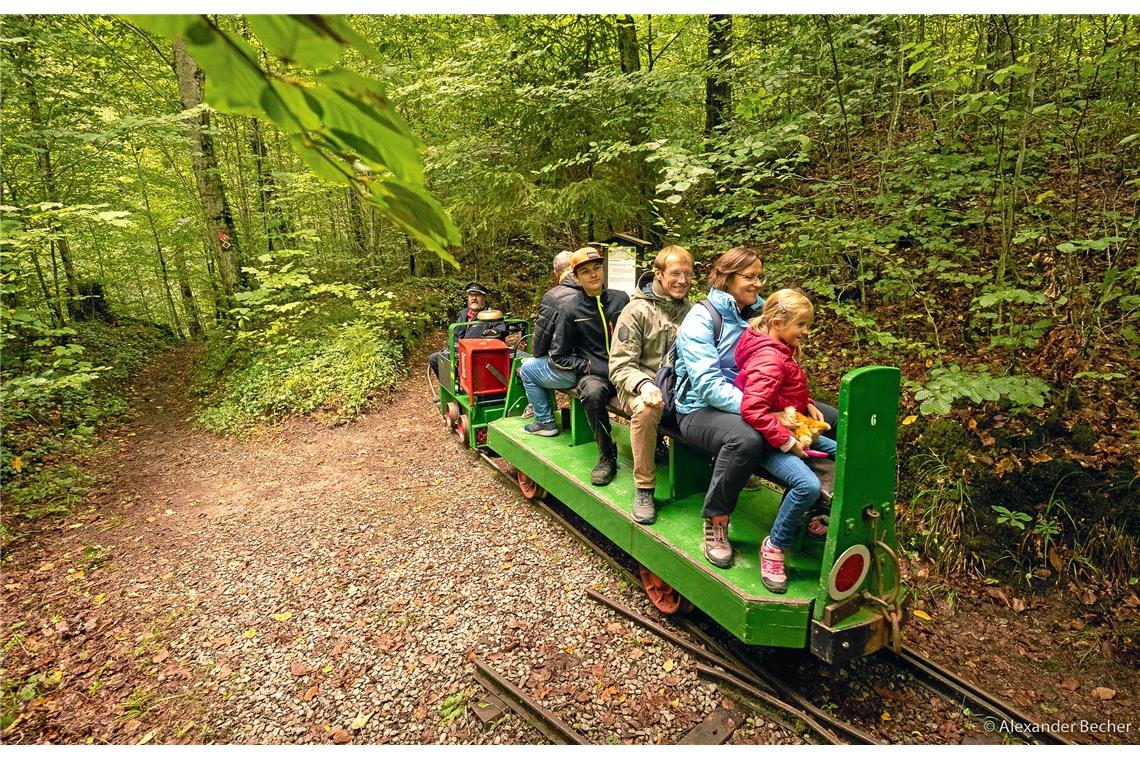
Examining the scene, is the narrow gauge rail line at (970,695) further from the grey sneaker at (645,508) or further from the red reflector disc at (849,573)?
the grey sneaker at (645,508)

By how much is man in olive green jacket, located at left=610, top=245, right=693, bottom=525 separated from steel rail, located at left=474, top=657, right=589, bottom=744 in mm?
1343

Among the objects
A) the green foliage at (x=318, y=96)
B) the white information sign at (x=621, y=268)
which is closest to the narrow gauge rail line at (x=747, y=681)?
the white information sign at (x=621, y=268)

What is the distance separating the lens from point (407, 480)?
21.7ft

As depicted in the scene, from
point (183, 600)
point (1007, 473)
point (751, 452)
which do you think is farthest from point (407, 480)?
point (1007, 473)

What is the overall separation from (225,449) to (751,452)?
7970 millimetres

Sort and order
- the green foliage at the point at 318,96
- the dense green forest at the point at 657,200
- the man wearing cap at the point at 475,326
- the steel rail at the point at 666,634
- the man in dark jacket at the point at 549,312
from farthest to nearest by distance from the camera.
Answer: the man wearing cap at the point at 475,326 < the man in dark jacket at the point at 549,312 < the dense green forest at the point at 657,200 < the steel rail at the point at 666,634 < the green foliage at the point at 318,96

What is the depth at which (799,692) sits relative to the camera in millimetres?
3320

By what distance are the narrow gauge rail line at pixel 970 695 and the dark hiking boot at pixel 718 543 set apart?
1172 mm

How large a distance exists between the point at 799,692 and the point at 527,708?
166cm

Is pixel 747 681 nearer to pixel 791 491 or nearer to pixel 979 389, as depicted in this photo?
pixel 791 491

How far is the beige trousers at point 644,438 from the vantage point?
12.6ft

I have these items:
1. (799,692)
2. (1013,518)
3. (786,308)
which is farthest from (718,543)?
(1013,518)

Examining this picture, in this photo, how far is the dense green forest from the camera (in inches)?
157

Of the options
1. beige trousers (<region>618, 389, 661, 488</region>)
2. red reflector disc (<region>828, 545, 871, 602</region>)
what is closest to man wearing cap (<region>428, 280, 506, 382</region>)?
beige trousers (<region>618, 389, 661, 488</region>)
